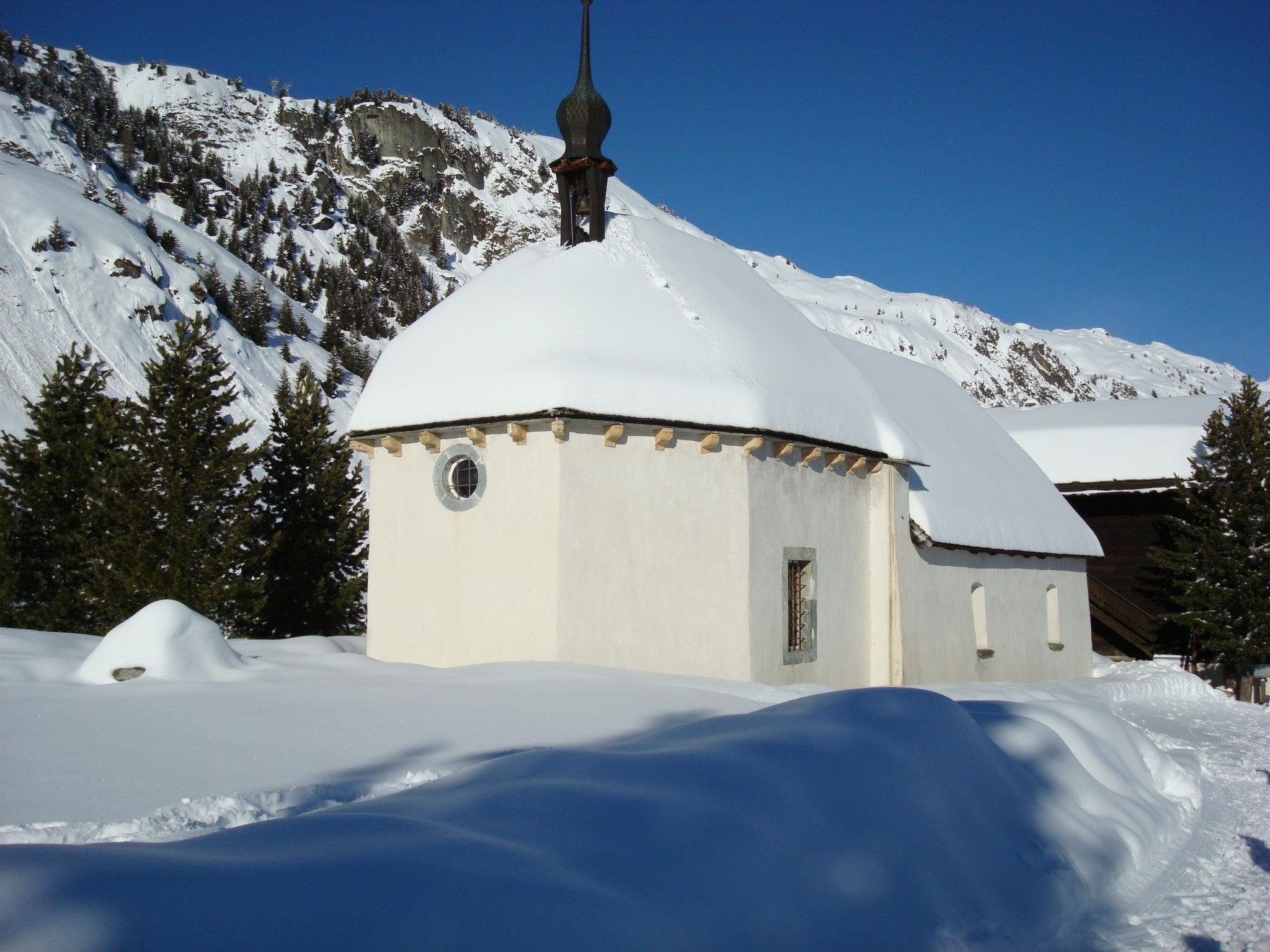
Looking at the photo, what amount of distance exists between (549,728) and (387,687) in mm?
2398

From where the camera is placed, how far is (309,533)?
844 inches

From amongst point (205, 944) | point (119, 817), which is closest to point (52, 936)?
point (205, 944)

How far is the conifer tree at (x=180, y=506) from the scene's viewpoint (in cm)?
1770

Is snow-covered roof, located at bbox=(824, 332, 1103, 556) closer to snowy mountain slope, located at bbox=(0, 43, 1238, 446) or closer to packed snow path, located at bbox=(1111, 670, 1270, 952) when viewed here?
packed snow path, located at bbox=(1111, 670, 1270, 952)

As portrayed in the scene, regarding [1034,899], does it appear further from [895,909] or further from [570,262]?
[570,262]

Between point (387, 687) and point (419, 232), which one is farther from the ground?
point (419, 232)

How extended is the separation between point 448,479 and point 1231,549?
55.8ft

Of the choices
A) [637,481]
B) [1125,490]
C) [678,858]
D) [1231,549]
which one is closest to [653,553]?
[637,481]

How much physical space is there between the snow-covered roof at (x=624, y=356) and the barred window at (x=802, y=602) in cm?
163

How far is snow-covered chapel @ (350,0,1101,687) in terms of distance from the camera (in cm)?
1164

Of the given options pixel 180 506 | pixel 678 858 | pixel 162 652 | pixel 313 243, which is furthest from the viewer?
pixel 313 243

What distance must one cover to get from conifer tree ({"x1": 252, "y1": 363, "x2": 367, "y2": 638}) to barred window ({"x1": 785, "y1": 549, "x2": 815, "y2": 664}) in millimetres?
11364

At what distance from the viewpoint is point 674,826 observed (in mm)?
3506

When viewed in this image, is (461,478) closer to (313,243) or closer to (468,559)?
(468,559)
